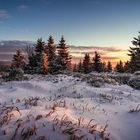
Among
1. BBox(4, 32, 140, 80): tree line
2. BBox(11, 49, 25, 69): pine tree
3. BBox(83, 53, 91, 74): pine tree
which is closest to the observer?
BBox(4, 32, 140, 80): tree line

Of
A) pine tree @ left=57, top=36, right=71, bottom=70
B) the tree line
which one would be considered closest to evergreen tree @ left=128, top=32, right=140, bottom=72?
the tree line

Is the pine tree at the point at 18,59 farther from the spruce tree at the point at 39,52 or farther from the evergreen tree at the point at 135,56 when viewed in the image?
the evergreen tree at the point at 135,56

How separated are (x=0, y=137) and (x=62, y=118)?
1417mm

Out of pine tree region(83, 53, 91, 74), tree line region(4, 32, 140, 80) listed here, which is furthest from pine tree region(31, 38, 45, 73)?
pine tree region(83, 53, 91, 74)

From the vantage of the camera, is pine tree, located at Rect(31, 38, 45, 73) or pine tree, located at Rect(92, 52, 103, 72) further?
pine tree, located at Rect(92, 52, 103, 72)

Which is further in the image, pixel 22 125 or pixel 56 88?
pixel 56 88

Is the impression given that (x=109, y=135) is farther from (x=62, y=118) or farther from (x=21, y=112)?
(x=21, y=112)

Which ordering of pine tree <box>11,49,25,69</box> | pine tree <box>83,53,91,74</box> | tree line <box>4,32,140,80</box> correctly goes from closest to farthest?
tree line <box>4,32,140,80</box>
pine tree <box>11,49,25,69</box>
pine tree <box>83,53,91,74</box>

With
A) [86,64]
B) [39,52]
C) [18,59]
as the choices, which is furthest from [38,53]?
[86,64]

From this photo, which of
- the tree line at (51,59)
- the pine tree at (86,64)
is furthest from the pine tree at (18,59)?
the pine tree at (86,64)

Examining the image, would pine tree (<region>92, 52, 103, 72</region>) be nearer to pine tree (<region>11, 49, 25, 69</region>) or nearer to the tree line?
the tree line

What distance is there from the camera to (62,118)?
5727mm

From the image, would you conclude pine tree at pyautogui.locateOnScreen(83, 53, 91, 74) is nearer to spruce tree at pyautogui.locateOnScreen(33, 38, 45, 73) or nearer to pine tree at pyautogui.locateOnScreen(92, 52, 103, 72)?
pine tree at pyautogui.locateOnScreen(92, 52, 103, 72)

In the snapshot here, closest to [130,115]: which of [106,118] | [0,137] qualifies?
[106,118]
